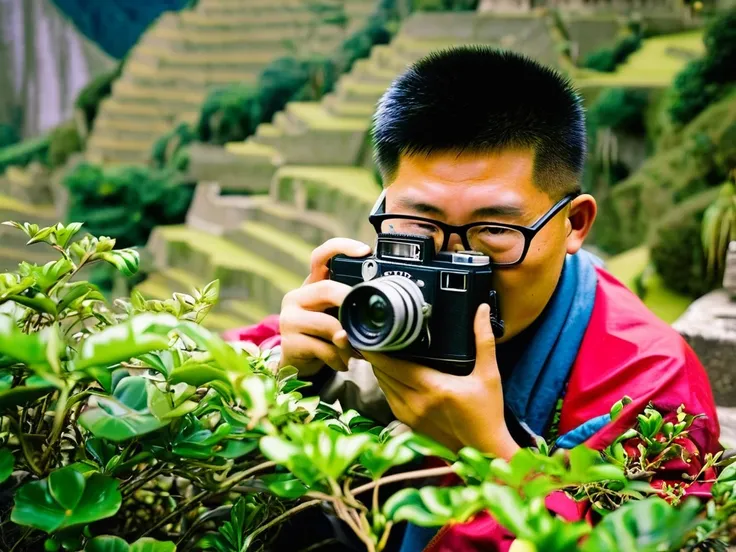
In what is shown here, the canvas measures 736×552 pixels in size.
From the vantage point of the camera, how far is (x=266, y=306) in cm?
649

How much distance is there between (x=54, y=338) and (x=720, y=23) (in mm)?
5070

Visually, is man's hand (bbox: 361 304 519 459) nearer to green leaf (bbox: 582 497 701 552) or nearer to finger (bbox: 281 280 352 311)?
finger (bbox: 281 280 352 311)

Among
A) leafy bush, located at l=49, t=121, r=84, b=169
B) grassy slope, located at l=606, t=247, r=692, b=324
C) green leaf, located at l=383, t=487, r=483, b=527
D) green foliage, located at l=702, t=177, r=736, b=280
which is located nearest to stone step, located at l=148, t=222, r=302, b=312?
grassy slope, located at l=606, t=247, r=692, b=324

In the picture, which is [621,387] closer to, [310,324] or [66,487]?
[310,324]

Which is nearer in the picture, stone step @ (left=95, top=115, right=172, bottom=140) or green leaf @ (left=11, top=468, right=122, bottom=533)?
green leaf @ (left=11, top=468, right=122, bottom=533)

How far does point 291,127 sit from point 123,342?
858cm

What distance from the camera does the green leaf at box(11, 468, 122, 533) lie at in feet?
1.36

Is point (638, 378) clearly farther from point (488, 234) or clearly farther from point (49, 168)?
point (49, 168)

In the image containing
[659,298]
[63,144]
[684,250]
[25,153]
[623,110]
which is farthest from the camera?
[63,144]

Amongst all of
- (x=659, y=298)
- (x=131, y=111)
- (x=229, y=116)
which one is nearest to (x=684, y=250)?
(x=659, y=298)

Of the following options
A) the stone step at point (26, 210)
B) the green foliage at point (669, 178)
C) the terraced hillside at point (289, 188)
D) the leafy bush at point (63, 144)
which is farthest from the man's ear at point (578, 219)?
the leafy bush at point (63, 144)

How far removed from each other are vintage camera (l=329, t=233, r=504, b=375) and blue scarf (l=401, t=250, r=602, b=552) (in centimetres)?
11

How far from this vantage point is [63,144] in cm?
1084

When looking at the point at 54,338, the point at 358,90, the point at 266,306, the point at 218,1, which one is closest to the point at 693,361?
the point at 54,338
